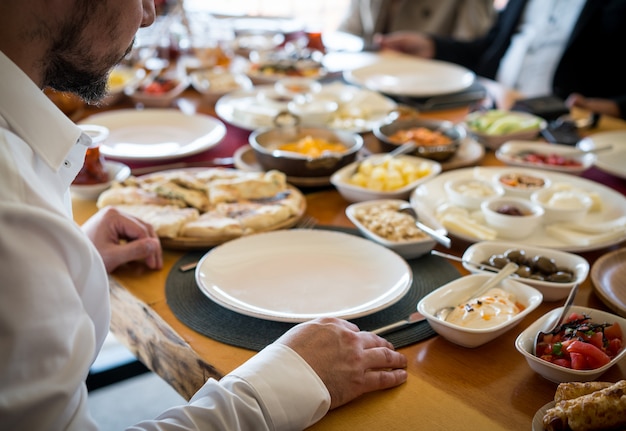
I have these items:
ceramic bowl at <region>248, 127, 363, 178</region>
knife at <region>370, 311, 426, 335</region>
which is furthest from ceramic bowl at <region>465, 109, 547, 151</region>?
knife at <region>370, 311, 426, 335</region>

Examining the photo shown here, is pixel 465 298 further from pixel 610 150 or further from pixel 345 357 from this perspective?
pixel 610 150

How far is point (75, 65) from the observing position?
1056mm

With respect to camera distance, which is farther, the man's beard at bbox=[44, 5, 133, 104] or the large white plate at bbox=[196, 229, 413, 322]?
the large white plate at bbox=[196, 229, 413, 322]

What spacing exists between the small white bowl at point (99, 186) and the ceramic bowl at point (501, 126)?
122 centimetres

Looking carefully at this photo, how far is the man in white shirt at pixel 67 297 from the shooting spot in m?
0.85

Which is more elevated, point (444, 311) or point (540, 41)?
point (540, 41)

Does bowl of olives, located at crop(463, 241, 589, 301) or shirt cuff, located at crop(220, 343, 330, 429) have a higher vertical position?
bowl of olives, located at crop(463, 241, 589, 301)

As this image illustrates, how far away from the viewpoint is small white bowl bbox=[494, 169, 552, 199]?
174 cm

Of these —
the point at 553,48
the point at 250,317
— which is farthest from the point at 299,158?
the point at 553,48

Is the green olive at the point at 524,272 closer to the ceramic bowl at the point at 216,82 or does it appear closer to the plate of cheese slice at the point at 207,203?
the plate of cheese slice at the point at 207,203

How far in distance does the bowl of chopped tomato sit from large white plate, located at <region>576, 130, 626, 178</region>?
102cm

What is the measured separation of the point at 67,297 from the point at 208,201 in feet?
2.81

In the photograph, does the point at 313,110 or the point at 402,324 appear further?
the point at 313,110

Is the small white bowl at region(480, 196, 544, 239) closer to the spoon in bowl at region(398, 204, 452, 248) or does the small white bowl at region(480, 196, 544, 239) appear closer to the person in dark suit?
the spoon in bowl at region(398, 204, 452, 248)
